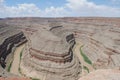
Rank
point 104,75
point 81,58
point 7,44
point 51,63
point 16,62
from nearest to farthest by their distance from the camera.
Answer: point 104,75 → point 51,63 → point 16,62 → point 81,58 → point 7,44

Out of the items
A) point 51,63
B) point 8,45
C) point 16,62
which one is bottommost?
point 16,62

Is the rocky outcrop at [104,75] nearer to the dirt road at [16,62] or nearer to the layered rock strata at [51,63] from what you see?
the layered rock strata at [51,63]

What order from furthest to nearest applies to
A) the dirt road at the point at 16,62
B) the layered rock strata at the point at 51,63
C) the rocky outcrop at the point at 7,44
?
the rocky outcrop at the point at 7,44, the dirt road at the point at 16,62, the layered rock strata at the point at 51,63

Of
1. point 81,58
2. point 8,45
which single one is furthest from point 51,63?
point 8,45

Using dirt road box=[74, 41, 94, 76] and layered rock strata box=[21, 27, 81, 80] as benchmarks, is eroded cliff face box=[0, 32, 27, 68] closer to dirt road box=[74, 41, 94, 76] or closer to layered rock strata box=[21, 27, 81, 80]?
layered rock strata box=[21, 27, 81, 80]

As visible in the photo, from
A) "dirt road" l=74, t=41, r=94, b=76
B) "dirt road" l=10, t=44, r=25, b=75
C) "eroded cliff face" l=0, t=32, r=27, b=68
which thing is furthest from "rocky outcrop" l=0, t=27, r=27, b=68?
"dirt road" l=74, t=41, r=94, b=76

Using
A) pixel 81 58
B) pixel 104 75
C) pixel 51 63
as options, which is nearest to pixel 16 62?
pixel 51 63

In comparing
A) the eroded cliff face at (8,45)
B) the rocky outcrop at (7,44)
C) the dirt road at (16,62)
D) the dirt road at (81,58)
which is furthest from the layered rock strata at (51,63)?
the rocky outcrop at (7,44)

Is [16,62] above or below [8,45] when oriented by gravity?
below

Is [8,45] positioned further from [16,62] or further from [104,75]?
[104,75]

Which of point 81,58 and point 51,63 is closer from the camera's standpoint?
point 51,63

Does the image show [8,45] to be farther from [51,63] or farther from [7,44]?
[51,63]

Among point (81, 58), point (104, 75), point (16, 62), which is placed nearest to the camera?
point (104, 75)
